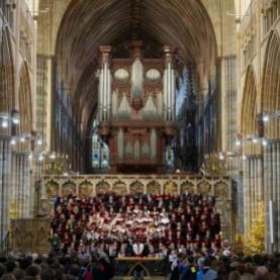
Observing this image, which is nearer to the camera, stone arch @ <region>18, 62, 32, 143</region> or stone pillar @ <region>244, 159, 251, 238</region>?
stone arch @ <region>18, 62, 32, 143</region>

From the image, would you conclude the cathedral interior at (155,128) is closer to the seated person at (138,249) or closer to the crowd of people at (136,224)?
the crowd of people at (136,224)

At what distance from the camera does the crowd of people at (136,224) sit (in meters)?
32.8

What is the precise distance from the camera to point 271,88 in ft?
108

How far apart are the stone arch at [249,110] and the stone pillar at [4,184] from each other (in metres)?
13.6

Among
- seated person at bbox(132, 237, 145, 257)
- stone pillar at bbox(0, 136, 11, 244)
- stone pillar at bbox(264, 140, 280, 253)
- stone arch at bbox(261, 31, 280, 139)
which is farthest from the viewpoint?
stone arch at bbox(261, 31, 280, 139)

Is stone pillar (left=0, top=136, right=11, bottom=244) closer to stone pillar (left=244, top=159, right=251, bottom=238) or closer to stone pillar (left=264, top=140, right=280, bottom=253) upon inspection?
stone pillar (left=264, top=140, right=280, bottom=253)

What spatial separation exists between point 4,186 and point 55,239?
343cm

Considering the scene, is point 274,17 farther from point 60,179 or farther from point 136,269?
point 60,179

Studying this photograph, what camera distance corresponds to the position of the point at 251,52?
122ft

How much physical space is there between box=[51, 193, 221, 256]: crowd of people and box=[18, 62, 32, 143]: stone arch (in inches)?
181

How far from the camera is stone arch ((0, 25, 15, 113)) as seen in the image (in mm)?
30547

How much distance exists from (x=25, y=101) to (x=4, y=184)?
25.8 ft

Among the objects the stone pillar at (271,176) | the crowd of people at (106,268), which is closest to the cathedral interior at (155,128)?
the stone pillar at (271,176)

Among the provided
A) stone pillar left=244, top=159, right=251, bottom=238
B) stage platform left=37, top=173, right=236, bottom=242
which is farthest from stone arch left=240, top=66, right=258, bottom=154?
stage platform left=37, top=173, right=236, bottom=242
